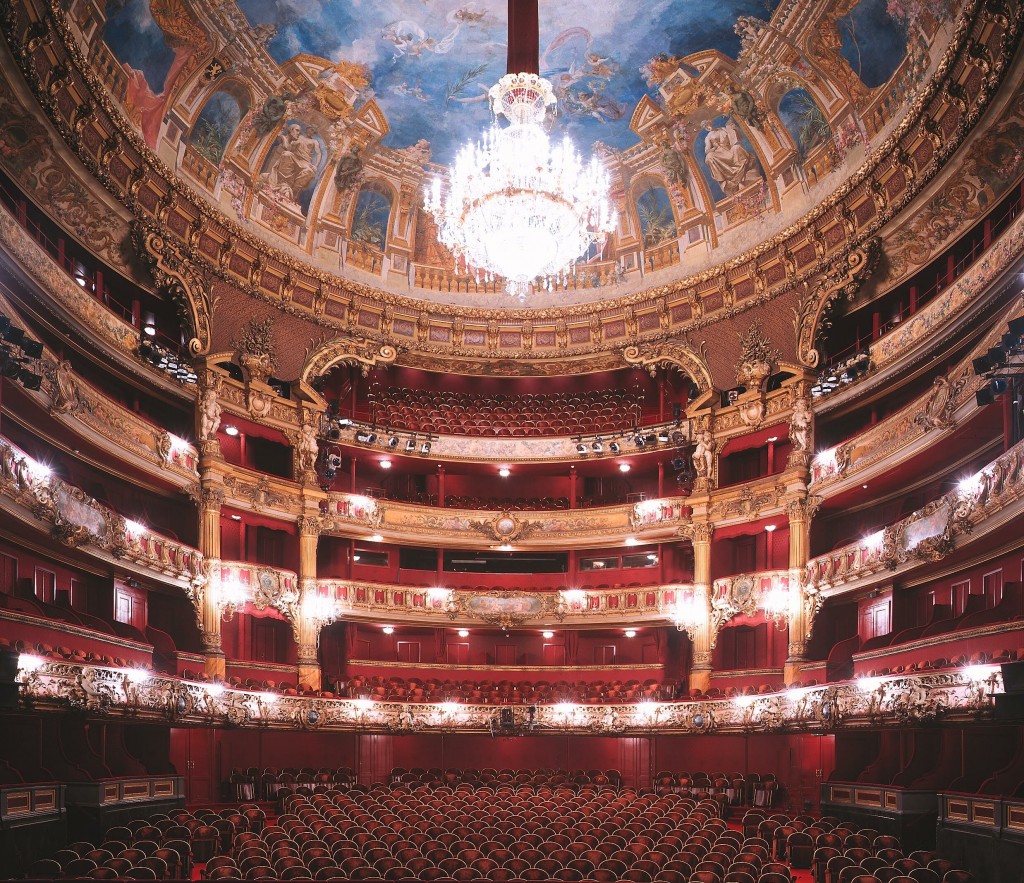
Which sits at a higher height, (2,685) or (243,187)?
(243,187)

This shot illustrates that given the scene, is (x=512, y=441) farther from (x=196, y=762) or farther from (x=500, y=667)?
(x=196, y=762)

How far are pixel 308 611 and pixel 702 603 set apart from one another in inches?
394

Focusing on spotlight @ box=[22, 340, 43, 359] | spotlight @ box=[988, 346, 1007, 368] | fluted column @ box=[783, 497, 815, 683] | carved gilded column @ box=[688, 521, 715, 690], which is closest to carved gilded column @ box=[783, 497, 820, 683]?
fluted column @ box=[783, 497, 815, 683]

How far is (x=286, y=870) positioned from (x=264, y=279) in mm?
18147

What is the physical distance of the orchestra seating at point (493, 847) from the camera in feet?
37.4

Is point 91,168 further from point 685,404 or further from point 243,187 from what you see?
point 685,404

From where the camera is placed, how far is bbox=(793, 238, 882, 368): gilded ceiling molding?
22.9 meters

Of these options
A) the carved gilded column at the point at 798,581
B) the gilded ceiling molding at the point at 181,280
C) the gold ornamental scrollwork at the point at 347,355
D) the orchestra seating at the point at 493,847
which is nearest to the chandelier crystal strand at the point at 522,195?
the gilded ceiling molding at the point at 181,280

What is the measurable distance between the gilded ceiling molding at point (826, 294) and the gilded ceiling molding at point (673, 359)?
11.0 ft

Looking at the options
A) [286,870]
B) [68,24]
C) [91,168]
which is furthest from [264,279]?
[286,870]

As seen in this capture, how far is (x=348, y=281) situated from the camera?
28.3 metres

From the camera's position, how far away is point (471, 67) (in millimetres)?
25625

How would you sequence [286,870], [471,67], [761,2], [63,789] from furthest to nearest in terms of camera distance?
[471,67], [761,2], [63,789], [286,870]

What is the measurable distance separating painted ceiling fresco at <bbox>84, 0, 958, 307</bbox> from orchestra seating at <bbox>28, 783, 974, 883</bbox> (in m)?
14.7
